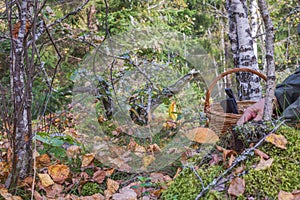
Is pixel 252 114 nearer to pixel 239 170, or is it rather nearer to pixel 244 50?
pixel 239 170

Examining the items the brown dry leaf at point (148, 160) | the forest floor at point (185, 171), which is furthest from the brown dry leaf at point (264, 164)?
the brown dry leaf at point (148, 160)

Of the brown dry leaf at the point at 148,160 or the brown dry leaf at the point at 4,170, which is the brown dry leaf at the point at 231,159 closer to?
the brown dry leaf at the point at 148,160

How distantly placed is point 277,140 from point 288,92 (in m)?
0.51

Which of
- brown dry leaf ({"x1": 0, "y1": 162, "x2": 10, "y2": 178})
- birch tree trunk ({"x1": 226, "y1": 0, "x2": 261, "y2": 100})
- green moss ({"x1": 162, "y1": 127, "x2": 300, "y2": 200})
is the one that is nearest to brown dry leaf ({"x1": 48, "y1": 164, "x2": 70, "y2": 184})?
brown dry leaf ({"x1": 0, "y1": 162, "x2": 10, "y2": 178})

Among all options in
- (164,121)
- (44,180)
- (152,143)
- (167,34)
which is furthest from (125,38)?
(44,180)

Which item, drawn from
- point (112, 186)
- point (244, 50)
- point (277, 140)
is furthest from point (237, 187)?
point (244, 50)

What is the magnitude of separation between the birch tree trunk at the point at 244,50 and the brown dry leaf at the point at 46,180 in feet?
5.57

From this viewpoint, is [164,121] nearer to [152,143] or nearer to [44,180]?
[152,143]

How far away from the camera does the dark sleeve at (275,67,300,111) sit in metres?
1.82

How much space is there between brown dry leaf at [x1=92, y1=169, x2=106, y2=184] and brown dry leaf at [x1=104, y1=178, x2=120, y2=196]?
0.24ft

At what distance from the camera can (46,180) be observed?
170cm

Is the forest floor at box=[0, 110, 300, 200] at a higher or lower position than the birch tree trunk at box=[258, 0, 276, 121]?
lower

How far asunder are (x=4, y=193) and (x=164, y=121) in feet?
6.04

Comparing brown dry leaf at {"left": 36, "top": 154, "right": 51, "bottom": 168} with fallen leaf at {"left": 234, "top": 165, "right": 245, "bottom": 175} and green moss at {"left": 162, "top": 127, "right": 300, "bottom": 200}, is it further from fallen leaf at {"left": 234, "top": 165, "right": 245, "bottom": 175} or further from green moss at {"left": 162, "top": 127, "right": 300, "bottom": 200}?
fallen leaf at {"left": 234, "top": 165, "right": 245, "bottom": 175}
